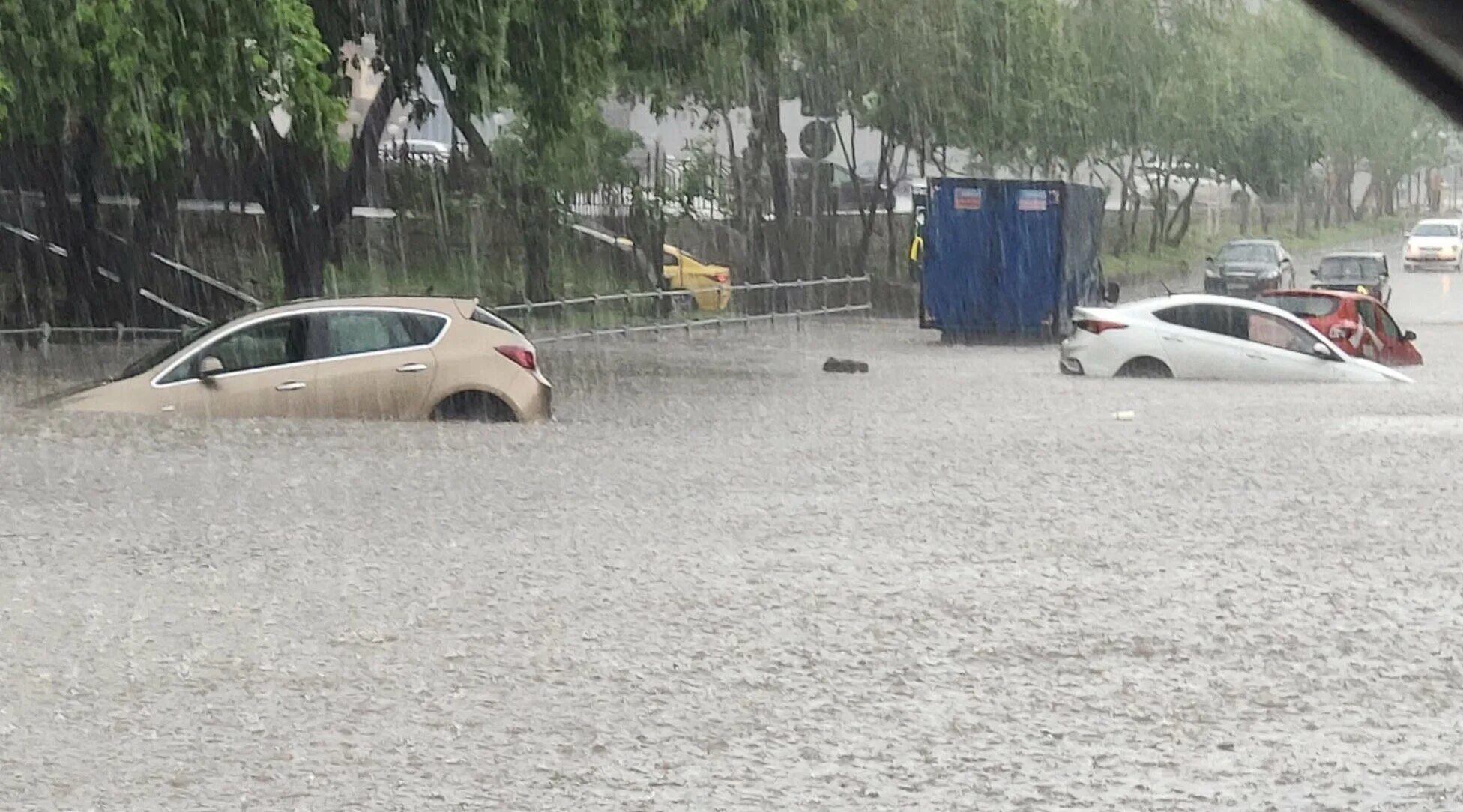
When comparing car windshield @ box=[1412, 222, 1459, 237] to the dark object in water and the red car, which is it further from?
the dark object in water

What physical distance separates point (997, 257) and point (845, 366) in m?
7.05

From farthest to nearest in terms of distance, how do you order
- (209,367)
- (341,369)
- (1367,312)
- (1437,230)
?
(1437,230) → (1367,312) → (341,369) → (209,367)

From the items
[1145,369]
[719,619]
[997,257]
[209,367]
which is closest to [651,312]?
[997,257]

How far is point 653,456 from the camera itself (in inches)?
684

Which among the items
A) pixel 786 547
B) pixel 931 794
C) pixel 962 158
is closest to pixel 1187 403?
pixel 786 547

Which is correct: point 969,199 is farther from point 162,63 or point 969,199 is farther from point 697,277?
point 162,63

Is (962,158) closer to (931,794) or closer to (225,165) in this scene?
(225,165)

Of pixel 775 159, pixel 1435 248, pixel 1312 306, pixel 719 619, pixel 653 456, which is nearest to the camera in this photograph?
pixel 719 619

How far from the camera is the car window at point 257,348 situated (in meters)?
16.6

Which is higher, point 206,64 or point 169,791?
point 206,64

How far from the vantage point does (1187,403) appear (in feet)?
75.6

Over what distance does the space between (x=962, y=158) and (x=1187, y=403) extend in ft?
155

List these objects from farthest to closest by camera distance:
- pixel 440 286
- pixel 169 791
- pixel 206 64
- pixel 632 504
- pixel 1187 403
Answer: pixel 440 286
pixel 1187 403
pixel 206 64
pixel 632 504
pixel 169 791

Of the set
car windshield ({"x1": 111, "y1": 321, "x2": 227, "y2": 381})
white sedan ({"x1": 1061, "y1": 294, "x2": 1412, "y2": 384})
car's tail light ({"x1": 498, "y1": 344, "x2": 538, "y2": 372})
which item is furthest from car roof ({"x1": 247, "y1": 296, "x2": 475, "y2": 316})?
white sedan ({"x1": 1061, "y1": 294, "x2": 1412, "y2": 384})
